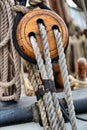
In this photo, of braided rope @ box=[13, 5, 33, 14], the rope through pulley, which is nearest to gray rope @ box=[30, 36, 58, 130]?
the rope through pulley

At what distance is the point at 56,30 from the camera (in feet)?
2.94

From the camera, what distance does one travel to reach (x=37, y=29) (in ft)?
2.92

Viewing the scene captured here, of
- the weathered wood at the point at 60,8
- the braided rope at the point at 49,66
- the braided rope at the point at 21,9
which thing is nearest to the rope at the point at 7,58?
the braided rope at the point at 21,9

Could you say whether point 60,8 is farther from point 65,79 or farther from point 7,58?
point 65,79

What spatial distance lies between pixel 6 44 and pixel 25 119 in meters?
0.25

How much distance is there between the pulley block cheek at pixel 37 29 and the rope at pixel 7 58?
0.44 ft

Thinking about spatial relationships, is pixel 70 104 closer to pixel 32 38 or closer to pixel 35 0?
pixel 32 38

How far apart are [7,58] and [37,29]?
0.70 feet

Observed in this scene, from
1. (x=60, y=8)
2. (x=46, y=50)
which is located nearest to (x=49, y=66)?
(x=46, y=50)

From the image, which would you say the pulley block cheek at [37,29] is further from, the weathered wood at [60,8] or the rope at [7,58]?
the weathered wood at [60,8]

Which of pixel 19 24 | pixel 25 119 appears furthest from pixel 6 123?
pixel 19 24

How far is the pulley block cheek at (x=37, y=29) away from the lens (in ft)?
2.92

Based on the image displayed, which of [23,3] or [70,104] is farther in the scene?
[23,3]

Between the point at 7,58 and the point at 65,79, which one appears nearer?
the point at 65,79
